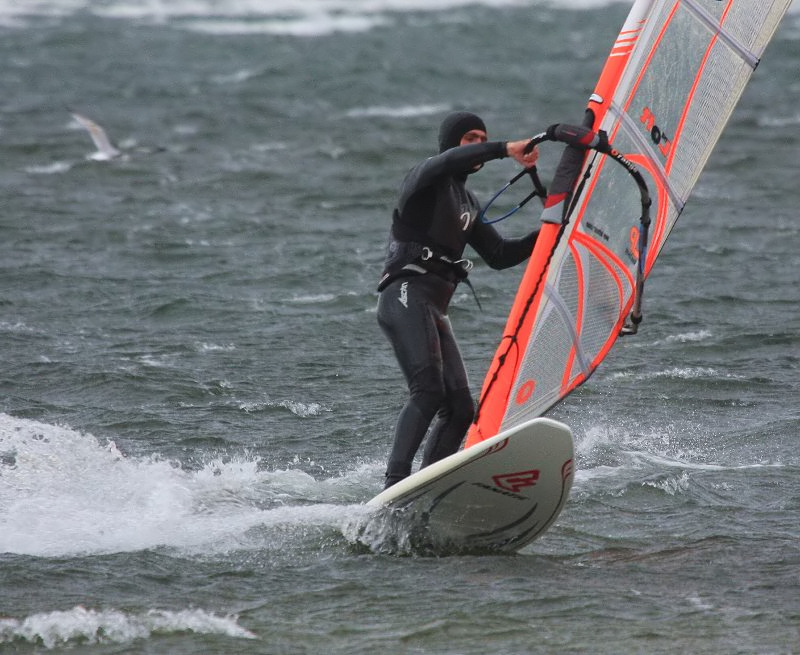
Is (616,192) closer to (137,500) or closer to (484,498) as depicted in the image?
(484,498)

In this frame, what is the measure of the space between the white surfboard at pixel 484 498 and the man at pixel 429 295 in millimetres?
247

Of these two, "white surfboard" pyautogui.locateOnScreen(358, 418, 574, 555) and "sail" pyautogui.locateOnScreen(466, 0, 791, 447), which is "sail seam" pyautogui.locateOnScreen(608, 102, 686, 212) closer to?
"sail" pyautogui.locateOnScreen(466, 0, 791, 447)

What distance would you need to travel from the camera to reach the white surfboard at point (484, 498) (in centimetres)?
623

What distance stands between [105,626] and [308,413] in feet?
11.9

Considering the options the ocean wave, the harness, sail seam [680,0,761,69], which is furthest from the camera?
the ocean wave

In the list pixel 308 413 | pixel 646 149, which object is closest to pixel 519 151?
pixel 646 149

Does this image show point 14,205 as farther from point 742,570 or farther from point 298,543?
point 742,570

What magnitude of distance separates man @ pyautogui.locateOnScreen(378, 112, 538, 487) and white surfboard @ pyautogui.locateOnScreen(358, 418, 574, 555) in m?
0.25

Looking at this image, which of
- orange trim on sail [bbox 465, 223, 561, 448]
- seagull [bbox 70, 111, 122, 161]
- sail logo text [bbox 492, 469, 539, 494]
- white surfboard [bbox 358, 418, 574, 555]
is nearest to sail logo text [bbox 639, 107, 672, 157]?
orange trim on sail [bbox 465, 223, 561, 448]

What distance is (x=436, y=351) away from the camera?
6.71 metres

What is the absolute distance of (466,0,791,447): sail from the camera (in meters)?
6.88

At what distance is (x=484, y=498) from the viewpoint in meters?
6.44

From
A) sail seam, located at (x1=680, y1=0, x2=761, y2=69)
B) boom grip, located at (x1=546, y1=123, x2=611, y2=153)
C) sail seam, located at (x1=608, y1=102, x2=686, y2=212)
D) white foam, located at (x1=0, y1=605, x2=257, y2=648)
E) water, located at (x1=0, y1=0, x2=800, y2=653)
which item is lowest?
water, located at (x1=0, y1=0, x2=800, y2=653)

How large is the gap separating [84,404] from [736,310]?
5.46m
